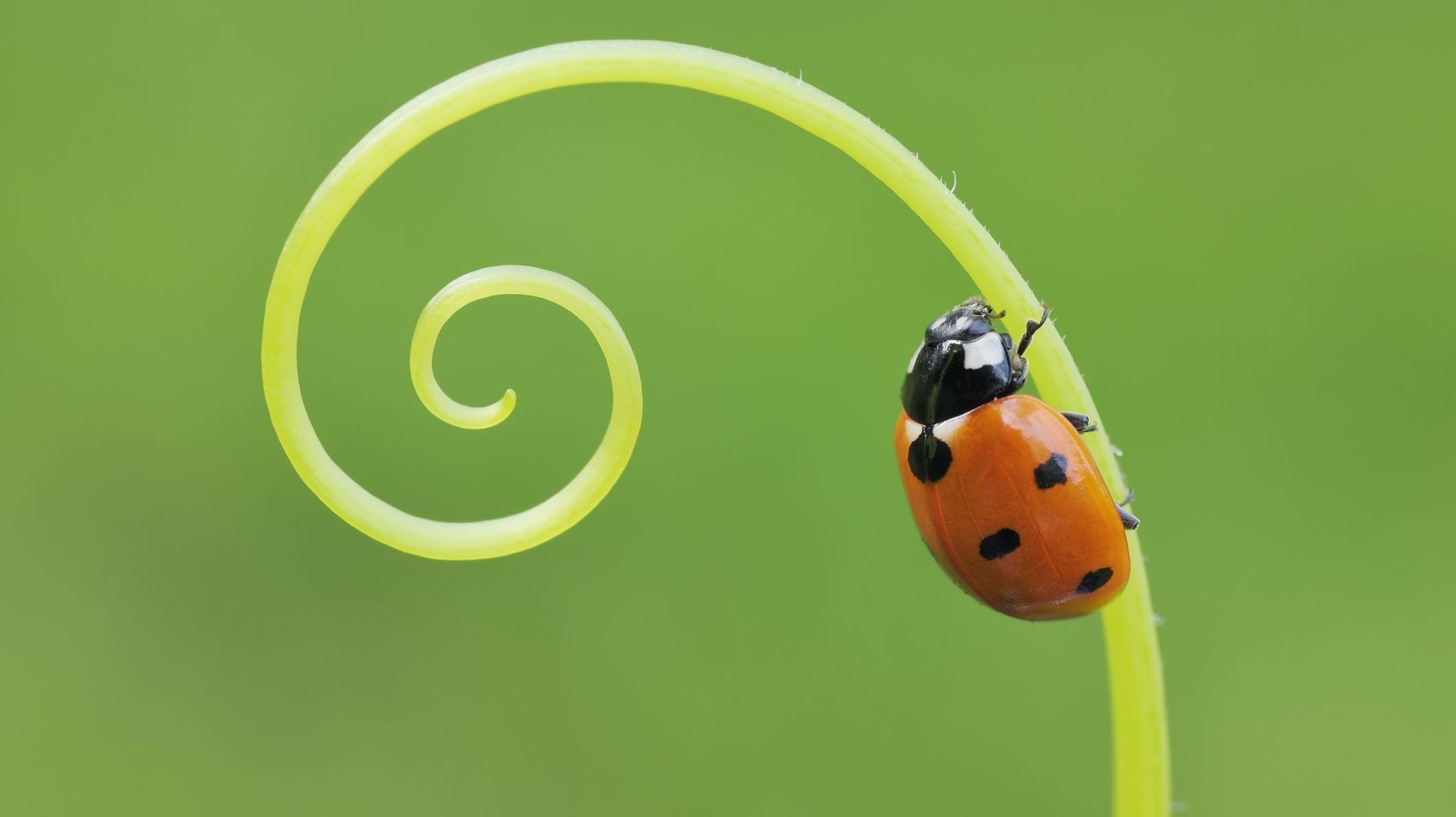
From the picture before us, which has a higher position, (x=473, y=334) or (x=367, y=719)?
(x=473, y=334)

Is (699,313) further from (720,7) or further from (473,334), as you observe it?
(720,7)

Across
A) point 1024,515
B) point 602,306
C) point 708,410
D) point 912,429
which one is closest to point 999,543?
point 1024,515

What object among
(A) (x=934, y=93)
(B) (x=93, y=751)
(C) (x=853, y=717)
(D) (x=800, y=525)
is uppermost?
(A) (x=934, y=93)

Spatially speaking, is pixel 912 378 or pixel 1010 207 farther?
pixel 1010 207

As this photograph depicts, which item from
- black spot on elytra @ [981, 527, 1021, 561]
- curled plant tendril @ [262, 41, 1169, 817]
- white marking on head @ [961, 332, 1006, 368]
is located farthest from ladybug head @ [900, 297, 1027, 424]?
curled plant tendril @ [262, 41, 1169, 817]

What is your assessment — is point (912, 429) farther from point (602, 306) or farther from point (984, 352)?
point (602, 306)

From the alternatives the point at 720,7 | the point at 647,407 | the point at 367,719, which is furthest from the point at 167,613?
the point at 720,7

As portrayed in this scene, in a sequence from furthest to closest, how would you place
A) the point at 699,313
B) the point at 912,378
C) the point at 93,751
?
the point at 699,313, the point at 93,751, the point at 912,378

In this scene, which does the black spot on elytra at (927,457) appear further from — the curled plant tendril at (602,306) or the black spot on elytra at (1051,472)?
the curled plant tendril at (602,306)

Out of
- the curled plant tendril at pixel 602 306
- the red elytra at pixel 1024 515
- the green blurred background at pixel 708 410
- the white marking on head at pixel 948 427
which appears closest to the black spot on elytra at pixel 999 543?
the red elytra at pixel 1024 515
